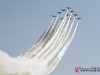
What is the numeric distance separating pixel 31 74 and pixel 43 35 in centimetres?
1701

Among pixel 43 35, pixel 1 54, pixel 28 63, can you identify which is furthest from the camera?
pixel 43 35

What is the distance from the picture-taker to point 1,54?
14575cm

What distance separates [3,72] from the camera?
487 feet

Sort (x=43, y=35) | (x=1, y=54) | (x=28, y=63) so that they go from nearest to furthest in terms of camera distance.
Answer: (x=1, y=54), (x=28, y=63), (x=43, y=35)

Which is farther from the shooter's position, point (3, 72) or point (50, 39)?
point (50, 39)

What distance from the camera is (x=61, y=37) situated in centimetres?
16812

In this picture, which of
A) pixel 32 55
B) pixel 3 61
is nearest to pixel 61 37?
pixel 32 55

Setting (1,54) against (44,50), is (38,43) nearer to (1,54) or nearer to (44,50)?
(44,50)

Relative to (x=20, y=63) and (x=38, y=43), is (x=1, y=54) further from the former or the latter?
(x=38, y=43)

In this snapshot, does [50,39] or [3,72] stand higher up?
[50,39]

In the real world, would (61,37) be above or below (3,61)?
above

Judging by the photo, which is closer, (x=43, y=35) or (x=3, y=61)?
(x=3, y=61)

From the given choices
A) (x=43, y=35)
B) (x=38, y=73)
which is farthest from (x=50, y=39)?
(x=38, y=73)

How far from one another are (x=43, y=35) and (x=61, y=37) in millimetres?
6815
